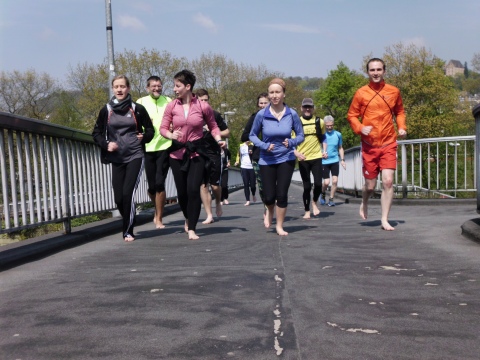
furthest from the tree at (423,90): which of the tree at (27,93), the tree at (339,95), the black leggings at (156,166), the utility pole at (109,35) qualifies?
the black leggings at (156,166)

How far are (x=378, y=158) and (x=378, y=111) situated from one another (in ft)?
2.03

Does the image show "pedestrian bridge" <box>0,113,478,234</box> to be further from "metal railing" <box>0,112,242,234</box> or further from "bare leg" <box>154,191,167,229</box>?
"bare leg" <box>154,191,167,229</box>

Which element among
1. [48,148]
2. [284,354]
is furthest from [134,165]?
[284,354]

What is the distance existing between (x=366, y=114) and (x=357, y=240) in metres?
1.94

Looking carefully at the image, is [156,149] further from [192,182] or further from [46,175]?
[46,175]

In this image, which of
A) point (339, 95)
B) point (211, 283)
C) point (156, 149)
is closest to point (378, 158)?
point (156, 149)

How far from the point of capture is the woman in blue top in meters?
8.73

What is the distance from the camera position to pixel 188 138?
876 cm

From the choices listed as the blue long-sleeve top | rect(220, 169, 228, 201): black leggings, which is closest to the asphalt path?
the blue long-sleeve top

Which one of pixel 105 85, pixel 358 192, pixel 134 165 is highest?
pixel 105 85

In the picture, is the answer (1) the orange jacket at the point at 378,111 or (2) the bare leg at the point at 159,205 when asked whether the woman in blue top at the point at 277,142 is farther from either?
(2) the bare leg at the point at 159,205

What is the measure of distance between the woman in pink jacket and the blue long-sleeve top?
67 centimetres

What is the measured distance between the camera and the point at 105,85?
202ft

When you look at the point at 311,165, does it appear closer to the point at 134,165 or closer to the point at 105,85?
the point at 134,165
